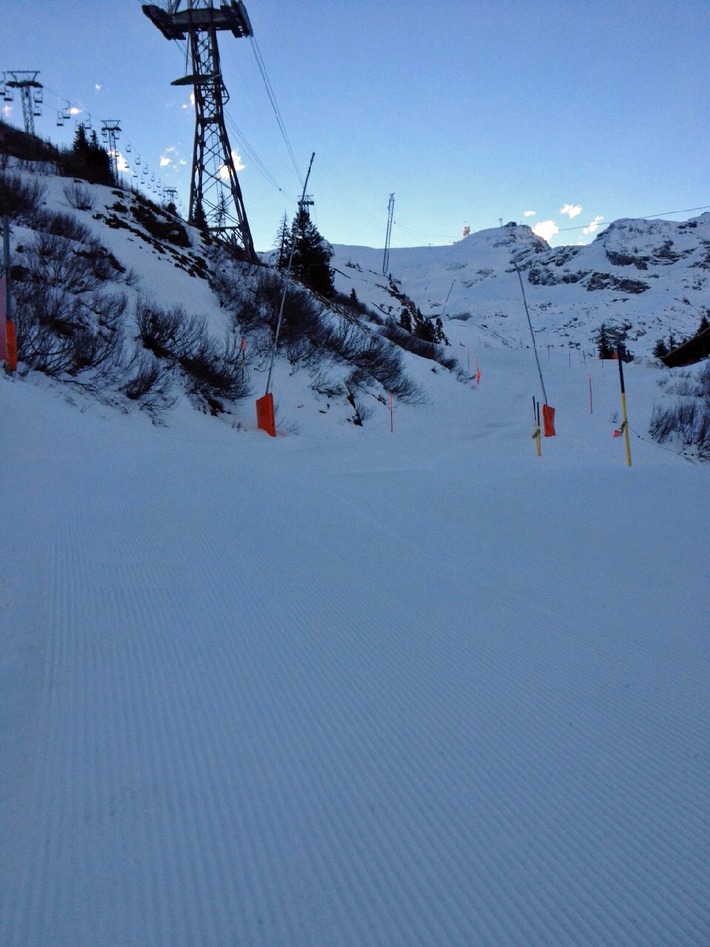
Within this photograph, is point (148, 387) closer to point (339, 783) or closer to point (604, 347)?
point (339, 783)

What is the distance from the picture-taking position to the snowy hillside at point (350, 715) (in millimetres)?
1728

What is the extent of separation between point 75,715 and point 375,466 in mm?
10378

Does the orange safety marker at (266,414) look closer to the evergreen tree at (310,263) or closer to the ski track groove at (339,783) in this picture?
the ski track groove at (339,783)

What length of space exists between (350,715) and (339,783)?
17.8 inches

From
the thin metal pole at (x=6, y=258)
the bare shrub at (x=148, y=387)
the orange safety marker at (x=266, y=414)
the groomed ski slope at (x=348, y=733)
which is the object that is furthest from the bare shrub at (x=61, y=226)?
the groomed ski slope at (x=348, y=733)

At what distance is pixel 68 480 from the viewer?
25.1ft

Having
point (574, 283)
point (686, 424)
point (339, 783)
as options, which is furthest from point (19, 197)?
point (574, 283)

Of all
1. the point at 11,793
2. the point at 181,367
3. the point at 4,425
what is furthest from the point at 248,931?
the point at 181,367

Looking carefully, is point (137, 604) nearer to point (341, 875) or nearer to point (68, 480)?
point (341, 875)

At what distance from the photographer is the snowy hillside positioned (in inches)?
68.0

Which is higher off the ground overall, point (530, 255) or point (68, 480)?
point (530, 255)

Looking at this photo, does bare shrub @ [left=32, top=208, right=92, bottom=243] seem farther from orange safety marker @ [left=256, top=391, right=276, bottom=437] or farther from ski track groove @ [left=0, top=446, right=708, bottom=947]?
ski track groove @ [left=0, top=446, right=708, bottom=947]

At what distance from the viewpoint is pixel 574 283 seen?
155 m

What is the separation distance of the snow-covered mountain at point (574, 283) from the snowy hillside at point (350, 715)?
189ft
